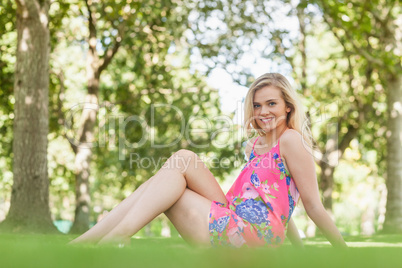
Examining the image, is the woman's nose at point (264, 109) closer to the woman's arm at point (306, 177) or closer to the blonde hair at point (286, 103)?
the blonde hair at point (286, 103)

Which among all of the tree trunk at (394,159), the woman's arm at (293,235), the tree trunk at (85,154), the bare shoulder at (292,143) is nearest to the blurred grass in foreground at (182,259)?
the bare shoulder at (292,143)

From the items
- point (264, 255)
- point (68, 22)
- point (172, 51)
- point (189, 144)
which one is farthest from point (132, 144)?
point (264, 255)

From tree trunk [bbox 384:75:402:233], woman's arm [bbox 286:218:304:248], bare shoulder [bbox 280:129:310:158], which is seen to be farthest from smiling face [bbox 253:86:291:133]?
tree trunk [bbox 384:75:402:233]

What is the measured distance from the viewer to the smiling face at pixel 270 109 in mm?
4594

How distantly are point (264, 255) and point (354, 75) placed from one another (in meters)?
16.0

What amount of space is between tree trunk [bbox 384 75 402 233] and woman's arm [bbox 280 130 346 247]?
7518mm

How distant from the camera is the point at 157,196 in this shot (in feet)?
13.2

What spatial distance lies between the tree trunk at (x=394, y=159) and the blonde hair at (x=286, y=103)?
7289 mm

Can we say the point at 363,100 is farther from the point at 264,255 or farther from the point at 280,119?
the point at 264,255

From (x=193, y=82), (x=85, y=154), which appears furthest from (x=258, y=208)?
(x=193, y=82)

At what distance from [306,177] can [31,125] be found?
5.34m

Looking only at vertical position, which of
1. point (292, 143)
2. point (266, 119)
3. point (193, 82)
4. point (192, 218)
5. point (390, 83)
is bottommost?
point (192, 218)

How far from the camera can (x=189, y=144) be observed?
50.3 feet

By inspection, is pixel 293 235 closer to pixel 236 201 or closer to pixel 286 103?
pixel 236 201
